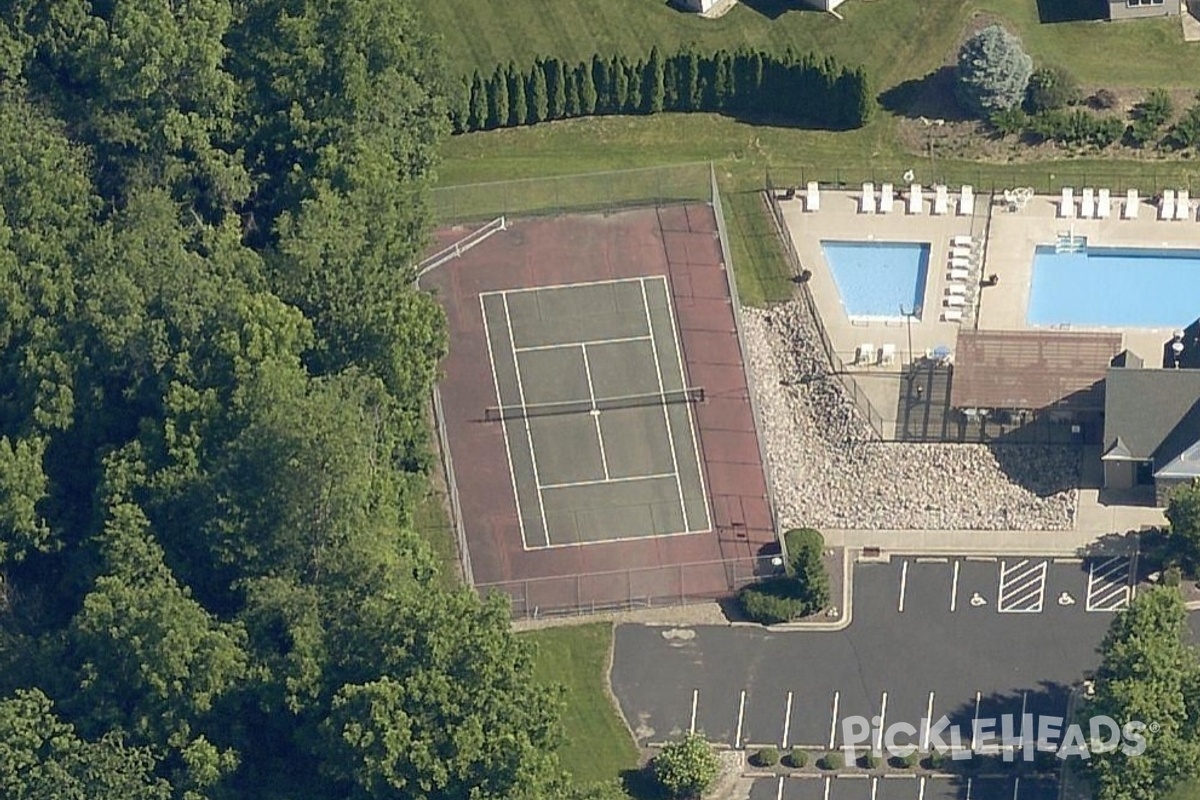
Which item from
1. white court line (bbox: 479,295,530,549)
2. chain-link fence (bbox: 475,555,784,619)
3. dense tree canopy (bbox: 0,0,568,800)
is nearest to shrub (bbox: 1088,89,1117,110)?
chain-link fence (bbox: 475,555,784,619)

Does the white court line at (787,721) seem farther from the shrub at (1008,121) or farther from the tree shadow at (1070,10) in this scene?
the tree shadow at (1070,10)

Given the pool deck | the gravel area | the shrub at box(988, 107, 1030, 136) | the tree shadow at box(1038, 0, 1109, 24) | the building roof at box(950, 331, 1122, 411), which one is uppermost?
the tree shadow at box(1038, 0, 1109, 24)

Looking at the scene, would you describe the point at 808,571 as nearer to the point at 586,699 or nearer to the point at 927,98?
the point at 586,699

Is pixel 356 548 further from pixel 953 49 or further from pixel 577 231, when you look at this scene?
pixel 953 49

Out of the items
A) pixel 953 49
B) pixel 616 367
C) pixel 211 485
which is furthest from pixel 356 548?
pixel 953 49

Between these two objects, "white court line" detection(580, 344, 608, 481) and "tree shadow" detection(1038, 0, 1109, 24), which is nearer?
"white court line" detection(580, 344, 608, 481)

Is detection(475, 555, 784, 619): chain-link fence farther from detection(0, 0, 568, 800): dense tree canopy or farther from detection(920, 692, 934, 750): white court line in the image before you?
detection(920, 692, 934, 750): white court line

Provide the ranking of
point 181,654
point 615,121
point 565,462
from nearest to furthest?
point 181,654
point 565,462
point 615,121
